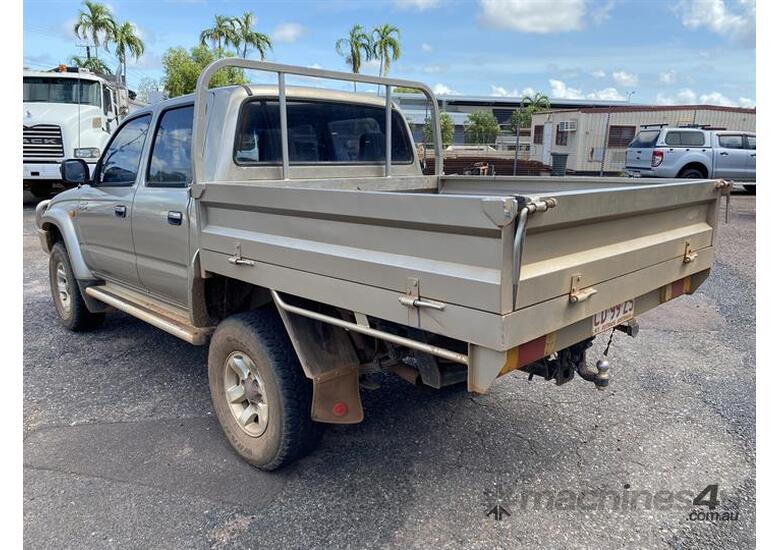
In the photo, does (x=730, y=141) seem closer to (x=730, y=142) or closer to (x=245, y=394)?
(x=730, y=142)

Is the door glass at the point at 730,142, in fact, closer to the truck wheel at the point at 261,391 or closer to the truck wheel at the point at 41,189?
the truck wheel at the point at 261,391

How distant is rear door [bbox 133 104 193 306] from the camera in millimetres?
3625

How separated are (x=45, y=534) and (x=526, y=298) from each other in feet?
8.32

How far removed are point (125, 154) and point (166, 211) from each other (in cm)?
118

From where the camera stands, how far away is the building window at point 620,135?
84.0ft

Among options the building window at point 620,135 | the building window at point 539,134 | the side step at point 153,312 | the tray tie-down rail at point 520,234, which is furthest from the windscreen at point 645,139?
the tray tie-down rail at point 520,234

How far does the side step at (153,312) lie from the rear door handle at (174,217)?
65 centimetres

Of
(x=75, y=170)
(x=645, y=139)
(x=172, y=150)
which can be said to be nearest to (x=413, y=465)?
(x=172, y=150)

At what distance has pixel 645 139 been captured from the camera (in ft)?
53.8

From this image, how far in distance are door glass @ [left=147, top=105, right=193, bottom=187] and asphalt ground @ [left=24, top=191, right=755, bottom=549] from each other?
1580mm

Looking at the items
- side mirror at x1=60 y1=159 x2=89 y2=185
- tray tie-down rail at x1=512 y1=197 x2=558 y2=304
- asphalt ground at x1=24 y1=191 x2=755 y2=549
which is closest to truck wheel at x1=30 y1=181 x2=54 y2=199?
side mirror at x1=60 y1=159 x2=89 y2=185

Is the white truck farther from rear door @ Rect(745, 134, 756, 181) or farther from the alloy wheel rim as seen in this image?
rear door @ Rect(745, 134, 756, 181)

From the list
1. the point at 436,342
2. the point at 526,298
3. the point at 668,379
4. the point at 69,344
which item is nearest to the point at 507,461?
the point at 436,342

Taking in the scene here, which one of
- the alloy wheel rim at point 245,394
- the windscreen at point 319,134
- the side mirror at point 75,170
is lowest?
the alloy wheel rim at point 245,394
